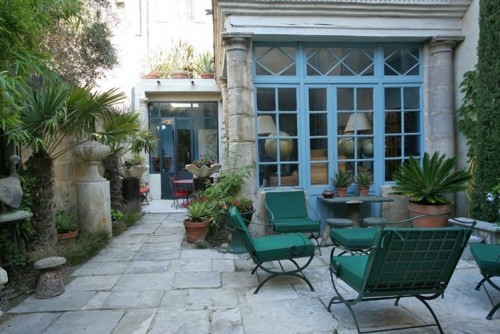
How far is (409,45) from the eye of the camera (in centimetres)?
580

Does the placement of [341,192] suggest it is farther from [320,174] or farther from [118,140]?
[118,140]

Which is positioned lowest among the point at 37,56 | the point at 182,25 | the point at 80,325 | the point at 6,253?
the point at 80,325

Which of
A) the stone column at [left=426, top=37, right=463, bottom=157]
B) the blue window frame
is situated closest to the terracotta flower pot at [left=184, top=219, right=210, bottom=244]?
the blue window frame

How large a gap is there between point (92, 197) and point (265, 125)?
113 inches

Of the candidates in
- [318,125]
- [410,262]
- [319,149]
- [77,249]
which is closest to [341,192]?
[319,149]

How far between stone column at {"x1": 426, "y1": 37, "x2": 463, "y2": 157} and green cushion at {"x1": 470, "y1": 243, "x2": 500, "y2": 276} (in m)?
2.72

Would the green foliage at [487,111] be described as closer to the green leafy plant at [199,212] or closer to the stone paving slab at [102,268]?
the green leafy plant at [199,212]

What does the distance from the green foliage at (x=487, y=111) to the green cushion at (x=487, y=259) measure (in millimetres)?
1616

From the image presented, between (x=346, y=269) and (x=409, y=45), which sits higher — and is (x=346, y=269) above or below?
below

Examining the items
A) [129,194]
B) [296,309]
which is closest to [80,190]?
[129,194]

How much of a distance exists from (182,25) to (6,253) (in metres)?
10.9

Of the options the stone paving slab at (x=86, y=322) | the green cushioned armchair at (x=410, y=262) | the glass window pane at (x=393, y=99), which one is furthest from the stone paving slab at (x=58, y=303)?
the glass window pane at (x=393, y=99)

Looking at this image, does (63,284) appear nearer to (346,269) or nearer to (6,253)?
(6,253)

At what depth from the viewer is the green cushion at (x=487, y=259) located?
2889 mm
